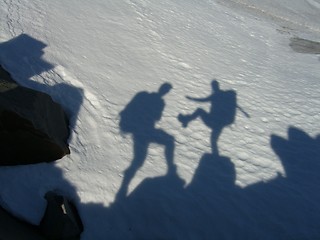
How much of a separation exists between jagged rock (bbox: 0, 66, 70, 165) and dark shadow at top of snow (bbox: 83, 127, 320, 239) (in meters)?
0.92

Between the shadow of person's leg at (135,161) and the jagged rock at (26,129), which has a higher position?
the jagged rock at (26,129)

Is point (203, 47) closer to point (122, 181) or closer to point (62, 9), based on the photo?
point (62, 9)

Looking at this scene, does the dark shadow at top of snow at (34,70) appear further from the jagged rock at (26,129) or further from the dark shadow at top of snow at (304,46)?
the dark shadow at top of snow at (304,46)

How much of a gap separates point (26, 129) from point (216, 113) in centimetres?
390

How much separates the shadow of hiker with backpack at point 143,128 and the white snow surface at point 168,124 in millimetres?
98

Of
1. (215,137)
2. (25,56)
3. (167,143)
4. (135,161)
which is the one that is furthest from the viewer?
(25,56)

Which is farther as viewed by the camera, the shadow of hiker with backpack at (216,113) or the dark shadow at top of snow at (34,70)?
the shadow of hiker with backpack at (216,113)

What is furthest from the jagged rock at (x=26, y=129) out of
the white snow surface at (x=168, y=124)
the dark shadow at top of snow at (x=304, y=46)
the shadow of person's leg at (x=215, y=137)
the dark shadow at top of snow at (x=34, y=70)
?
the dark shadow at top of snow at (x=304, y=46)

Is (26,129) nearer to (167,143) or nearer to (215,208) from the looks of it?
(167,143)

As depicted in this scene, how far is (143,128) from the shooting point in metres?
6.00

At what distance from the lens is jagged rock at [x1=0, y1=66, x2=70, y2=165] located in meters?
4.04

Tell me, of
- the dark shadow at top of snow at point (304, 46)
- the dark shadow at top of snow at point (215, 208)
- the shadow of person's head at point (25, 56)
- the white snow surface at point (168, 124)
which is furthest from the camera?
the dark shadow at top of snow at point (304, 46)

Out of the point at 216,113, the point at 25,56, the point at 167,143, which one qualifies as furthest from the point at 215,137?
the point at 25,56

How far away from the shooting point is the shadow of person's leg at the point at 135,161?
4.79 m
